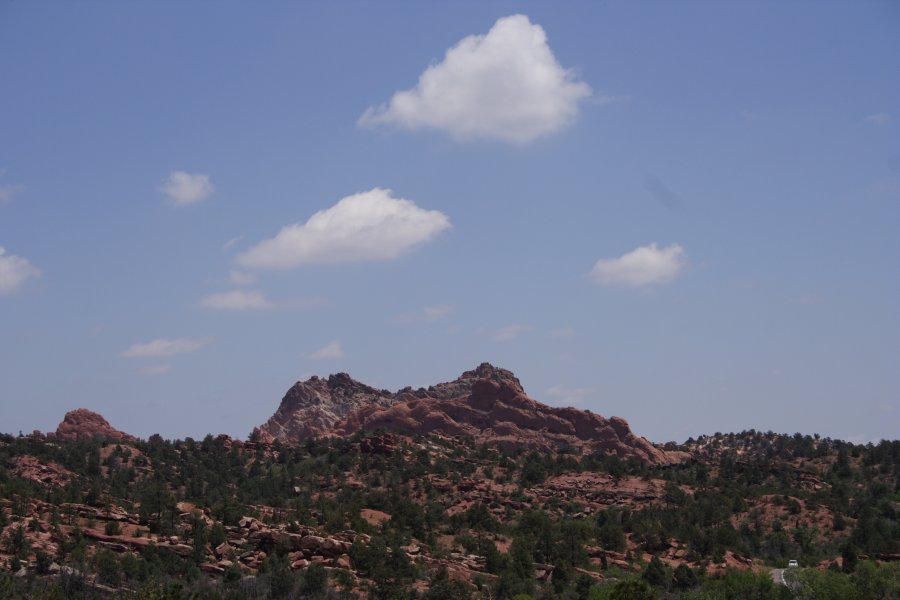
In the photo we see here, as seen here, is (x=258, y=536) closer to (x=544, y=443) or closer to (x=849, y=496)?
(x=849, y=496)

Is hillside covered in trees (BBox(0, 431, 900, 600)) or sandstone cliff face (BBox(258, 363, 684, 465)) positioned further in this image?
sandstone cliff face (BBox(258, 363, 684, 465))

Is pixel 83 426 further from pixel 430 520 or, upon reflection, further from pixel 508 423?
pixel 430 520

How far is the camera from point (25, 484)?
89.4 meters

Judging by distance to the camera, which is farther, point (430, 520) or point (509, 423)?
point (509, 423)

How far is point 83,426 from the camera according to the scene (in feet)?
523

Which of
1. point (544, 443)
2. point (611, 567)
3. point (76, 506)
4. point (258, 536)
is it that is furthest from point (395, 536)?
point (544, 443)

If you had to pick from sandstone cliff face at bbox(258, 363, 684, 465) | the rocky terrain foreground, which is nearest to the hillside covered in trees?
the rocky terrain foreground

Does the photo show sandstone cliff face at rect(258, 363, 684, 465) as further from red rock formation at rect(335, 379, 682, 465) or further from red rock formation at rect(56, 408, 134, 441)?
red rock formation at rect(56, 408, 134, 441)

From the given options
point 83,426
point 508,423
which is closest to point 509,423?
point 508,423

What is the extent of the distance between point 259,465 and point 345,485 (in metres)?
16.6

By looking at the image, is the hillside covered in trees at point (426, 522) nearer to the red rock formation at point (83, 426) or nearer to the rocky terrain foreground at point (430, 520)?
the rocky terrain foreground at point (430, 520)

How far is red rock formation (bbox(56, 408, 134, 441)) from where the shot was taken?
156250mm

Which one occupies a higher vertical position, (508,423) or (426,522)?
(508,423)

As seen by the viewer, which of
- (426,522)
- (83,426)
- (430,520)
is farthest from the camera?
(83,426)
